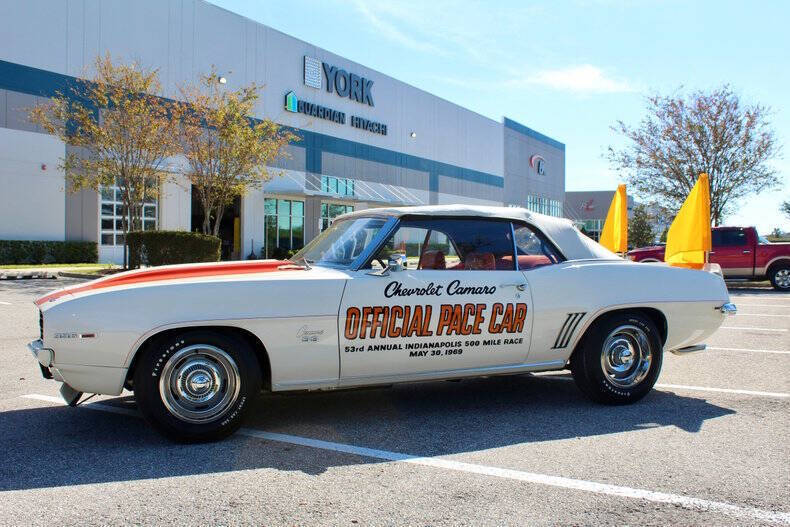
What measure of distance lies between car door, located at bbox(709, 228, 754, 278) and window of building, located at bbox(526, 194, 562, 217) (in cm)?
4303

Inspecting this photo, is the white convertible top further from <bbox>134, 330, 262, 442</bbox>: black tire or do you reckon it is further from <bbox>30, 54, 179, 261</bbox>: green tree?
<bbox>30, 54, 179, 261</bbox>: green tree

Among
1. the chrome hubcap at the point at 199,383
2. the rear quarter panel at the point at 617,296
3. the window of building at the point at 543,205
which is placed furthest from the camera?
the window of building at the point at 543,205

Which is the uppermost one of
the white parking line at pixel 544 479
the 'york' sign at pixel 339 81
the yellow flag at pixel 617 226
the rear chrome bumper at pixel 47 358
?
the 'york' sign at pixel 339 81

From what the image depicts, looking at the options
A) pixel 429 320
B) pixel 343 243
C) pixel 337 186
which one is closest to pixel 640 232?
pixel 337 186

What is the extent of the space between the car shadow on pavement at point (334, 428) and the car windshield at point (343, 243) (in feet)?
3.81

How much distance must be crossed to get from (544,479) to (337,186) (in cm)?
3346

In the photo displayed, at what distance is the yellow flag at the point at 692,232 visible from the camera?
6.18 m

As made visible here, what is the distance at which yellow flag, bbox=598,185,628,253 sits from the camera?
7.61m

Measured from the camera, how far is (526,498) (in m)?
3.28

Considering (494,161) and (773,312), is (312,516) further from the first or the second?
(494,161)

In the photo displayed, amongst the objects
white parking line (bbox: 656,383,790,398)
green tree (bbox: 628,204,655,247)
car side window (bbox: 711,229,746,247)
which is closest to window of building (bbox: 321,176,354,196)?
car side window (bbox: 711,229,746,247)

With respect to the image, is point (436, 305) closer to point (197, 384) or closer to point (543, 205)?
point (197, 384)

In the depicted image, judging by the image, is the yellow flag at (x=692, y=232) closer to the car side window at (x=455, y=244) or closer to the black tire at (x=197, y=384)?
the car side window at (x=455, y=244)

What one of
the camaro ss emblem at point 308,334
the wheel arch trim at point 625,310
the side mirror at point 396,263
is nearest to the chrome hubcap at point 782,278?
the wheel arch trim at point 625,310
